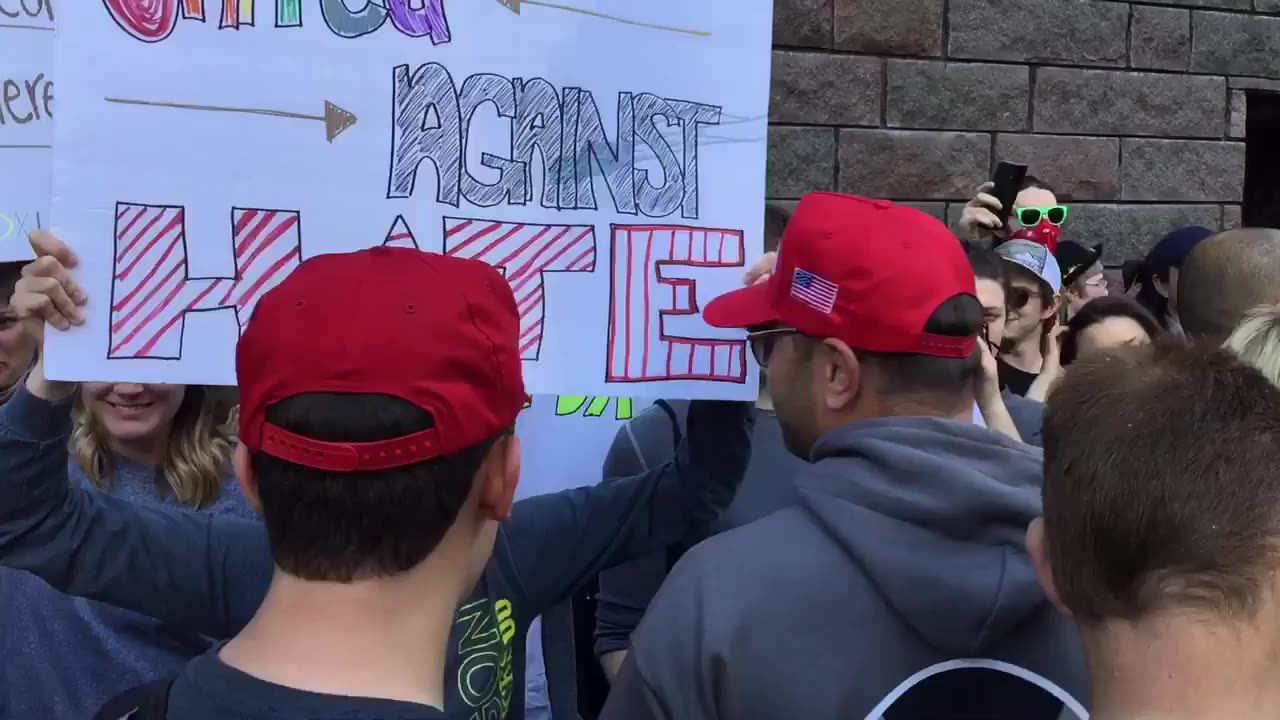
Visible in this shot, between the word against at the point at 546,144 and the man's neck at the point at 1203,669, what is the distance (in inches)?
45.5

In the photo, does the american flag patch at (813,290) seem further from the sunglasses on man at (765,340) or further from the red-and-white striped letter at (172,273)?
the red-and-white striped letter at (172,273)

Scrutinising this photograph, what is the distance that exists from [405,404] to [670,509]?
95 cm

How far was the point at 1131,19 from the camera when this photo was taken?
5.52 m

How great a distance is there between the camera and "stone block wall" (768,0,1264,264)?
16.0 ft

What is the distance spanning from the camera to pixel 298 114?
1724 millimetres

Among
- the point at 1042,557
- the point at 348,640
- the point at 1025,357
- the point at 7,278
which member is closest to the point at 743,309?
the point at 1042,557

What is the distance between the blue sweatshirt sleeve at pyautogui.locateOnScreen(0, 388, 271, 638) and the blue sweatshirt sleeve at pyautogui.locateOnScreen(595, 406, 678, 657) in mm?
888

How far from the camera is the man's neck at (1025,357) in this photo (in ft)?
11.7

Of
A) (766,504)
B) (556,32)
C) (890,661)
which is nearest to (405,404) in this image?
(890,661)

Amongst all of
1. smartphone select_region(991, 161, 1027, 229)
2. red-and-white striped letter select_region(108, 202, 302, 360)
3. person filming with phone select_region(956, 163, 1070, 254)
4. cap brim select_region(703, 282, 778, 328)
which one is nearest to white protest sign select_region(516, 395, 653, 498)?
cap brim select_region(703, 282, 778, 328)

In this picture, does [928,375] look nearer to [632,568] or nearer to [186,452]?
[632,568]

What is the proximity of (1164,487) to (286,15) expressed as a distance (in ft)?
4.61

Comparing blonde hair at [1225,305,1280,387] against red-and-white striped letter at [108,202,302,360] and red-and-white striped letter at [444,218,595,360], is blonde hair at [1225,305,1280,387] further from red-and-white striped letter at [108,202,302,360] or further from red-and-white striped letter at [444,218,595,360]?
red-and-white striped letter at [108,202,302,360]

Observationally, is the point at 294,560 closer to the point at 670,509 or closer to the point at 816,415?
the point at 816,415
